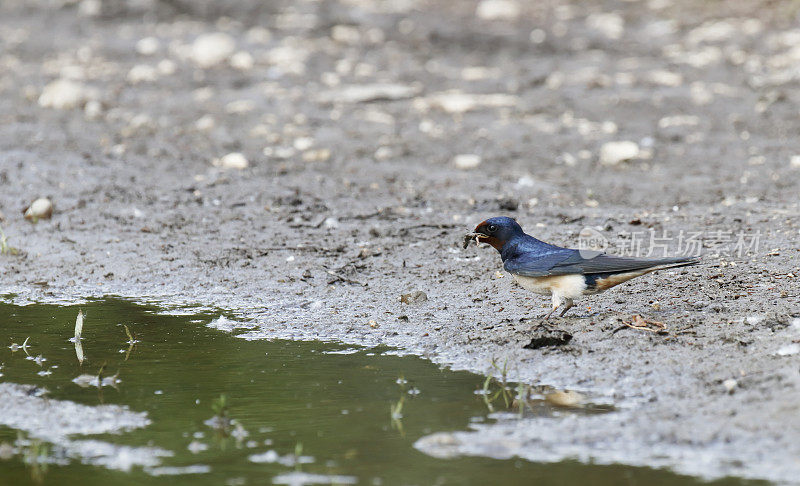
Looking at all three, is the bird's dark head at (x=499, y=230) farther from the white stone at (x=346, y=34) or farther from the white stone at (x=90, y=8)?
the white stone at (x=90, y=8)

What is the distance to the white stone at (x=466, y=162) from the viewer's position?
8.98 m

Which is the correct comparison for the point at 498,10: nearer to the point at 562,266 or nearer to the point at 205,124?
the point at 205,124

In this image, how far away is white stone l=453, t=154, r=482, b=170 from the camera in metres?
8.98

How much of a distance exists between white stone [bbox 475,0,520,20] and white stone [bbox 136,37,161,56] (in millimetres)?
4325

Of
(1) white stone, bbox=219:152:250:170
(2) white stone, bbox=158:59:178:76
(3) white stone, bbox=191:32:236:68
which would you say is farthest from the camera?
(3) white stone, bbox=191:32:236:68

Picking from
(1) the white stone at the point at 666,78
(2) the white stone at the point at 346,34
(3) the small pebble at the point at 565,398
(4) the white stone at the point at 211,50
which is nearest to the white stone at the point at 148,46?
(4) the white stone at the point at 211,50

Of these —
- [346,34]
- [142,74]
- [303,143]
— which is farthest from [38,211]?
[346,34]

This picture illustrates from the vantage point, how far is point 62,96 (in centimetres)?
1091

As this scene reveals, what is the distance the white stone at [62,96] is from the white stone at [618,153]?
5.53 m

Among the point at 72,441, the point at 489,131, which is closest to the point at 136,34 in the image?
the point at 489,131

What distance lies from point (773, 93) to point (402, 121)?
3.76 meters

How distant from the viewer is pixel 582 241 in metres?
6.76

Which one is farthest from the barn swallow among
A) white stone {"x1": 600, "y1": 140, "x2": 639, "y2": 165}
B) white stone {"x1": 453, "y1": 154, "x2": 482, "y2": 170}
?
white stone {"x1": 600, "y1": 140, "x2": 639, "y2": 165}

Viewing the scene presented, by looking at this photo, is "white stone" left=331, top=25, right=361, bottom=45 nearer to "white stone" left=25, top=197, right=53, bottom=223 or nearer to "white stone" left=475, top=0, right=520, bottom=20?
"white stone" left=475, top=0, right=520, bottom=20
